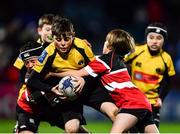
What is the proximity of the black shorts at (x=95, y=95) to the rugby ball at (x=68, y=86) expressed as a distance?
0.37 metres

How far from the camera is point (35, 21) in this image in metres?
16.4

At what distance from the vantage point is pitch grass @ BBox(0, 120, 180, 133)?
1318 centimetres

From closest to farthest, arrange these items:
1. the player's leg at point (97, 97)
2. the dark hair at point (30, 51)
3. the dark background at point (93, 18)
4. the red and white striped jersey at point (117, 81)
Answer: the red and white striped jersey at point (117, 81)
the player's leg at point (97, 97)
the dark hair at point (30, 51)
the dark background at point (93, 18)

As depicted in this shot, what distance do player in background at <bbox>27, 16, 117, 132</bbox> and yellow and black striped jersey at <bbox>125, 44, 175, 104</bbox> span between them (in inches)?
60.0

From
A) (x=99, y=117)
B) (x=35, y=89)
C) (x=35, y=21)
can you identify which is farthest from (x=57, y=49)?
(x=35, y=21)

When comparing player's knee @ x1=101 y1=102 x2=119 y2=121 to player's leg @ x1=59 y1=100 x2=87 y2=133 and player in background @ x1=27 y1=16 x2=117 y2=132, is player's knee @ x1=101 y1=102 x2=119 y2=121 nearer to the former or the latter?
player in background @ x1=27 y1=16 x2=117 y2=132

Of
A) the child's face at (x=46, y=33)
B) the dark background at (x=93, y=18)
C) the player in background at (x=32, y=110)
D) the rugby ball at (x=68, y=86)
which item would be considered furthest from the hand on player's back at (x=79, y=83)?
the dark background at (x=93, y=18)

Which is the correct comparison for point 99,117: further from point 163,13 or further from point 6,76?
point 163,13

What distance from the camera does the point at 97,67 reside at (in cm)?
823

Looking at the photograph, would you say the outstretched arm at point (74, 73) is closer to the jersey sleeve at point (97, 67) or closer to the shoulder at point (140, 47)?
the jersey sleeve at point (97, 67)

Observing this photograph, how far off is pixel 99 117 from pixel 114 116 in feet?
21.8

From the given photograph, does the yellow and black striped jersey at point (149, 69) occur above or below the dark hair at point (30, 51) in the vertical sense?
below

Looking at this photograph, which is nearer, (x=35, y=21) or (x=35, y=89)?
(x=35, y=89)

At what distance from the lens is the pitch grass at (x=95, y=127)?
13.2 metres
